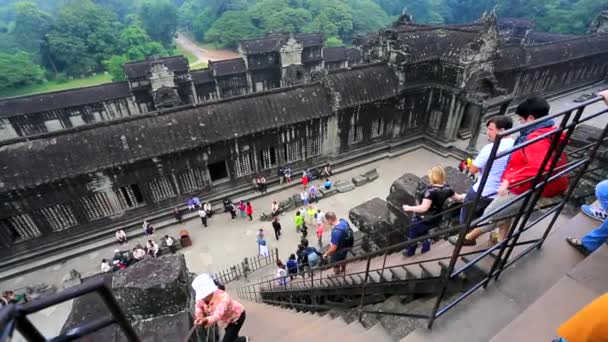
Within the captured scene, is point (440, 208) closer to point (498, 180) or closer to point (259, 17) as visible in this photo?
point (498, 180)

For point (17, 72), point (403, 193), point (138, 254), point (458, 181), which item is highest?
point (403, 193)

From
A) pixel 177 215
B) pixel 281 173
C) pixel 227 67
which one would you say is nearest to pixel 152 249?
pixel 177 215

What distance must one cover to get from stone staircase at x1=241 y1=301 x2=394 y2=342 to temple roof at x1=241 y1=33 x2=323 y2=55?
27.4 meters

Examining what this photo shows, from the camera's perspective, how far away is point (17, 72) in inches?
1580

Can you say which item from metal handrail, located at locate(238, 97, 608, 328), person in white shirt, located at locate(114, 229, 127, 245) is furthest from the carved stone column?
person in white shirt, located at locate(114, 229, 127, 245)

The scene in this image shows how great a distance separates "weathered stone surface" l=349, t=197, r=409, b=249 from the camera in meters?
6.24

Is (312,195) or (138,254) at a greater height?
(138,254)

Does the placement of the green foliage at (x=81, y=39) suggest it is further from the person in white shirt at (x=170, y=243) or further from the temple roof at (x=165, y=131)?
the person in white shirt at (x=170, y=243)

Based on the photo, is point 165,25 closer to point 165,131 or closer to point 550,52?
point 165,131

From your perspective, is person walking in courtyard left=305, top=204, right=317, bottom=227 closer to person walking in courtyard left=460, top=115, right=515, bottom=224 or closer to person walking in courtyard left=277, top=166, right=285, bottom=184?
person walking in courtyard left=277, top=166, right=285, bottom=184

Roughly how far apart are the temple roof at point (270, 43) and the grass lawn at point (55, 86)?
92.0 ft

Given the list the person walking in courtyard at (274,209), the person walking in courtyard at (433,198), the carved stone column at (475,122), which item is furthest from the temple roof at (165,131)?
the person walking in courtyard at (433,198)

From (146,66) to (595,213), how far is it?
3084cm

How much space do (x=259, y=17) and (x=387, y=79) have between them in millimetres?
47351
